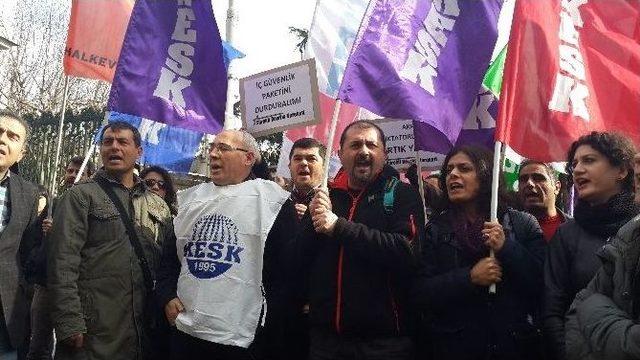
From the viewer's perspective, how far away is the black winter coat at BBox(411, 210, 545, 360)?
2980 mm

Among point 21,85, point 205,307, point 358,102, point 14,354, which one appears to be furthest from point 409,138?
point 21,85

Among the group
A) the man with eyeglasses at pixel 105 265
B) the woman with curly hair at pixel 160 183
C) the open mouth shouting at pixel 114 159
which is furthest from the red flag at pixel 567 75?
the woman with curly hair at pixel 160 183

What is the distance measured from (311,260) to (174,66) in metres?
2.30

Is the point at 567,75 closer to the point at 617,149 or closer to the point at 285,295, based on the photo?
the point at 617,149

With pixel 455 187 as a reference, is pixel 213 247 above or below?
below

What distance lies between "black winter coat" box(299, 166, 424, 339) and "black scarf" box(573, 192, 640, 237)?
0.84 meters

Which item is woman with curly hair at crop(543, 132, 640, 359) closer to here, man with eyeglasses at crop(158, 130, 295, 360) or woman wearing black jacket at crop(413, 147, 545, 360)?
woman wearing black jacket at crop(413, 147, 545, 360)

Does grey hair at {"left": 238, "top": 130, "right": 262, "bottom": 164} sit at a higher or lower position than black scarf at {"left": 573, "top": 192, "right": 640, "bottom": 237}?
higher

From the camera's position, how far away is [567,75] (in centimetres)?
357

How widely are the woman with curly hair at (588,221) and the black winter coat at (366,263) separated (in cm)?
69

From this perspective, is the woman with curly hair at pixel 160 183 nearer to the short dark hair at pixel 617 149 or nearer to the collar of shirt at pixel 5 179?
the collar of shirt at pixel 5 179

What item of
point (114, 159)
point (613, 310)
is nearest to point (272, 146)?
point (114, 159)

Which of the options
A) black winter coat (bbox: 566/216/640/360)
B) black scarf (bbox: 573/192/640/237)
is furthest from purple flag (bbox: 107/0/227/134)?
black winter coat (bbox: 566/216/640/360)

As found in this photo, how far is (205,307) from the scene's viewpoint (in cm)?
333
